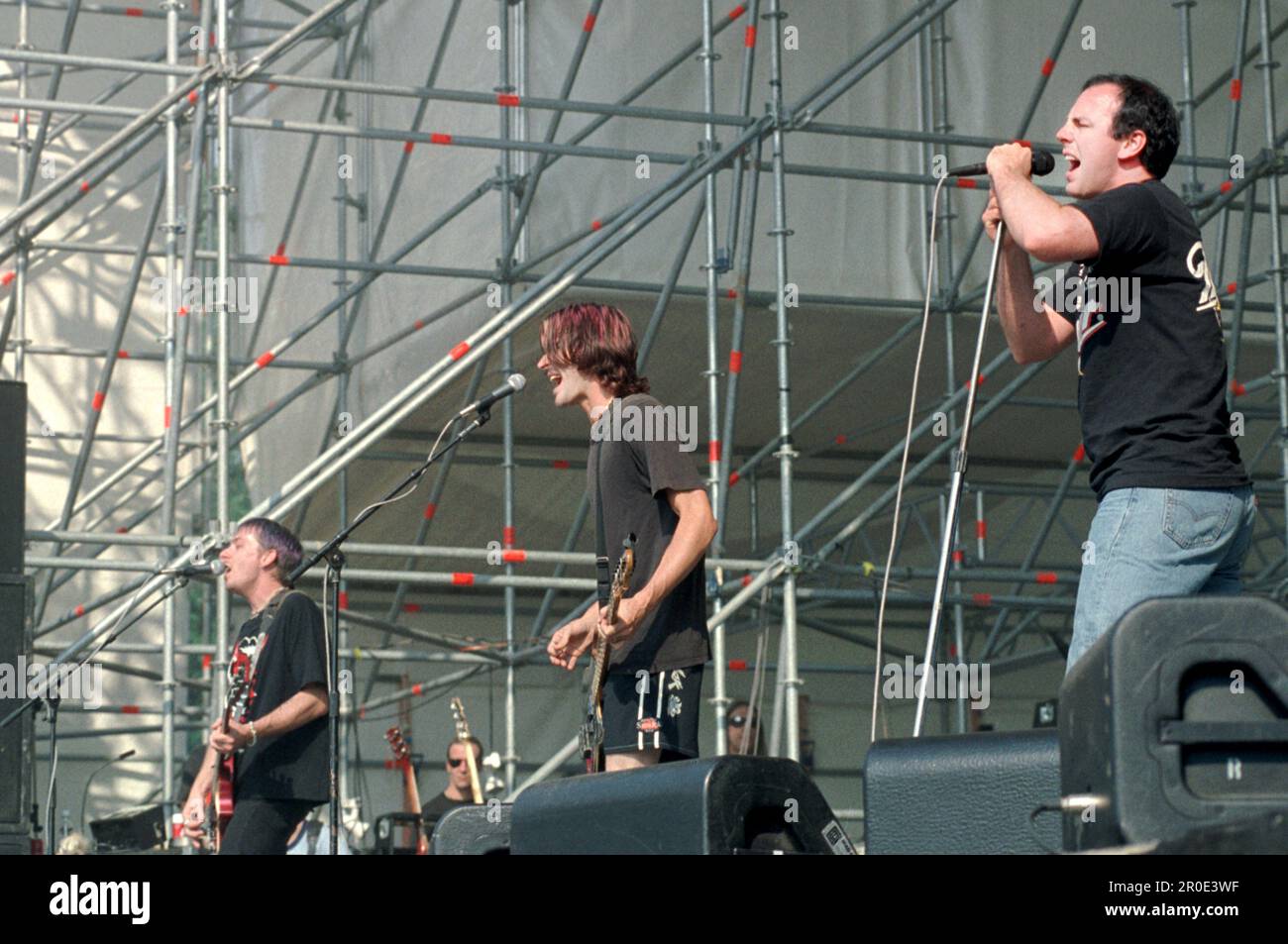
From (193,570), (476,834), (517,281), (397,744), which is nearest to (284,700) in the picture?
(476,834)

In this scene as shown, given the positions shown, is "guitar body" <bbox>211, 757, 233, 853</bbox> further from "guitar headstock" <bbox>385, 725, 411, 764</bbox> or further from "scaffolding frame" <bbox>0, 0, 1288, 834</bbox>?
"guitar headstock" <bbox>385, 725, 411, 764</bbox>

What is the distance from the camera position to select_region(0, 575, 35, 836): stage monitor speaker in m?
4.73

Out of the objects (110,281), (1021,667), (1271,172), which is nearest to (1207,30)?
(1271,172)

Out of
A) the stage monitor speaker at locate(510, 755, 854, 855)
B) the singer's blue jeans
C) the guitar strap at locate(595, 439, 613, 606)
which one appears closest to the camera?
the stage monitor speaker at locate(510, 755, 854, 855)

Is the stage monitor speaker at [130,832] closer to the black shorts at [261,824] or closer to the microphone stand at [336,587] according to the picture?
the black shorts at [261,824]

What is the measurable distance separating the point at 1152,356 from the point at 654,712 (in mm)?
1217

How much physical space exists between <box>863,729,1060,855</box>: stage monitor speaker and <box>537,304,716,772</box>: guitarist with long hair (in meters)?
1.05

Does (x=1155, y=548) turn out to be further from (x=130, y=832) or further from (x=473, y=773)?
(x=130, y=832)

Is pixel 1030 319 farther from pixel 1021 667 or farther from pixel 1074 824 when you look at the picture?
pixel 1021 667

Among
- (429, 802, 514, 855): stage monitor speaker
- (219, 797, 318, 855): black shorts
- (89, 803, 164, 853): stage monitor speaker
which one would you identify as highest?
(429, 802, 514, 855): stage monitor speaker

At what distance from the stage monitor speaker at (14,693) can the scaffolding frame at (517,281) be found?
6.96 ft

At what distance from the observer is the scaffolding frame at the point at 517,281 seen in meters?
7.51

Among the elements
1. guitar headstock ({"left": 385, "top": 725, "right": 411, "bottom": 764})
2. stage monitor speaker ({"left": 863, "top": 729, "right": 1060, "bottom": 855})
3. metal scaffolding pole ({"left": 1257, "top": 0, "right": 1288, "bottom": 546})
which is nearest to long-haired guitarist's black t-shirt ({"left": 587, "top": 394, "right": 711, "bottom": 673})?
stage monitor speaker ({"left": 863, "top": 729, "right": 1060, "bottom": 855})
